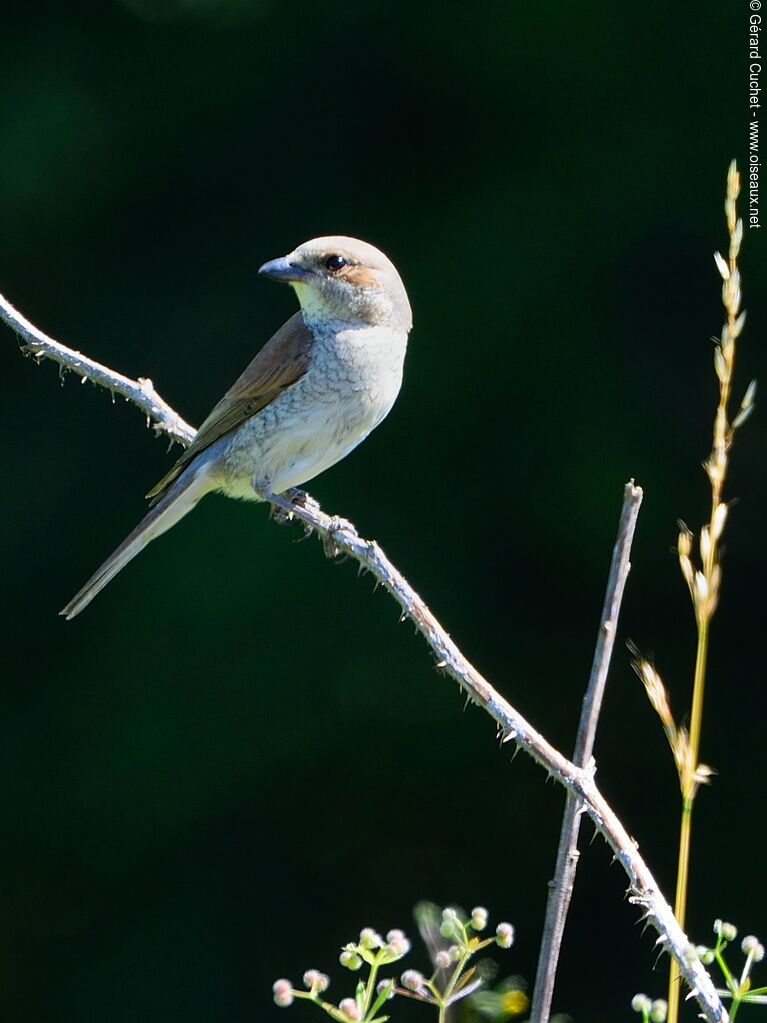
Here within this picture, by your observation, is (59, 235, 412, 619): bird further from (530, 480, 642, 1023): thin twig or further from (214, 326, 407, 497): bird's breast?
(530, 480, 642, 1023): thin twig

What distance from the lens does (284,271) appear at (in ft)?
10.6

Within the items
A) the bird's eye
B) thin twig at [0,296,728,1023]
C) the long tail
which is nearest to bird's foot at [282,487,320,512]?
the long tail

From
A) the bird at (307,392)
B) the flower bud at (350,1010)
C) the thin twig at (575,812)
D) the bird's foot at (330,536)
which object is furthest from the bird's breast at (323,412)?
the flower bud at (350,1010)

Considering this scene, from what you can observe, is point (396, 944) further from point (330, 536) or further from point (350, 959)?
point (330, 536)

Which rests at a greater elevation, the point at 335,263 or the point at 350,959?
the point at 335,263

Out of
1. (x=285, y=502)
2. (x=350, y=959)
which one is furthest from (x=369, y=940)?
(x=285, y=502)

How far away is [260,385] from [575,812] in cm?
230

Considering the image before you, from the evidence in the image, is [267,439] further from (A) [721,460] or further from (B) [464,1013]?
(B) [464,1013]

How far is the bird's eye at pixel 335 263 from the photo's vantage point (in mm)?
3264

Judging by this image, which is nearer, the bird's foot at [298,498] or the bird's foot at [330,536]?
the bird's foot at [330,536]

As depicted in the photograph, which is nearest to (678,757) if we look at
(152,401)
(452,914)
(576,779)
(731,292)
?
(576,779)

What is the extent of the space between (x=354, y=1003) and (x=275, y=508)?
2.43 m

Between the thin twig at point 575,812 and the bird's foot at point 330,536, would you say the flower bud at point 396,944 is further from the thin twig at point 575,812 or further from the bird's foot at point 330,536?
the bird's foot at point 330,536

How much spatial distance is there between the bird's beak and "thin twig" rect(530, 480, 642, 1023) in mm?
2040
